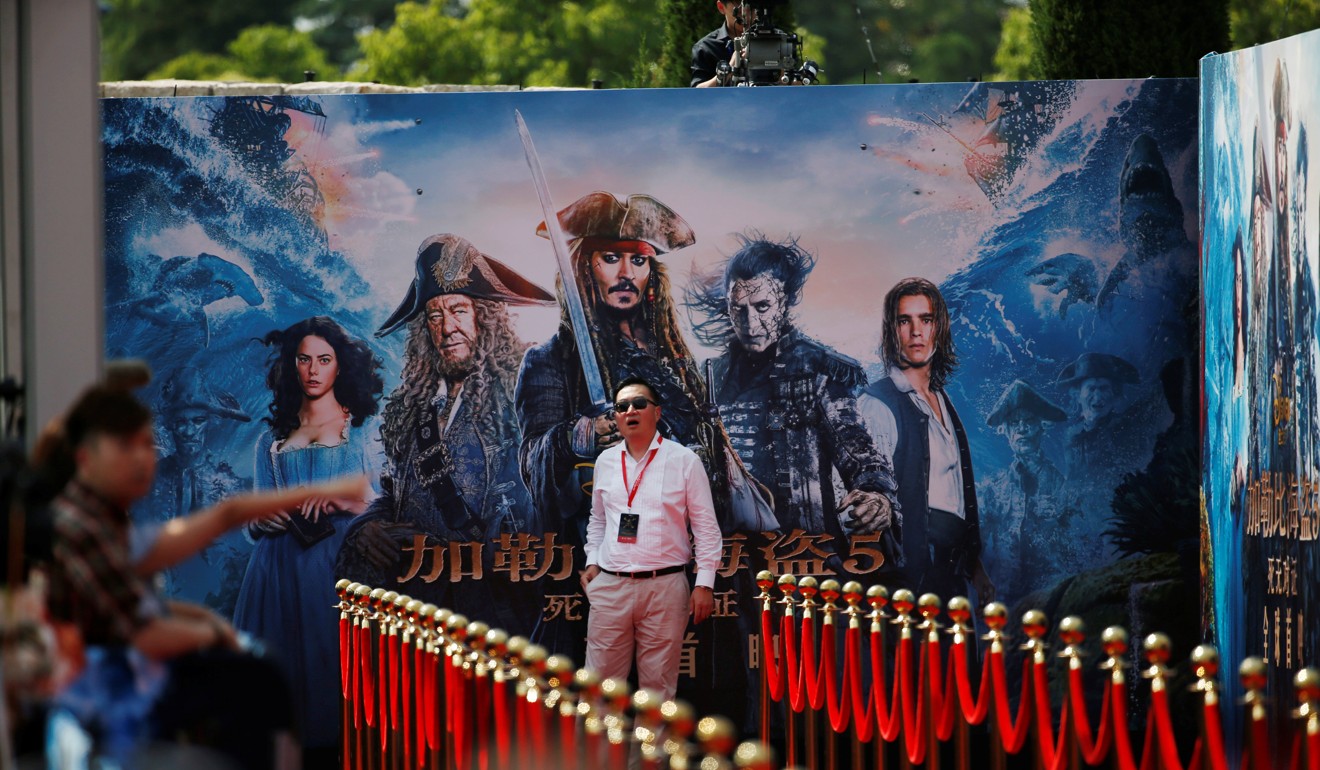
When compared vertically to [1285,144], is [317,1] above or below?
above

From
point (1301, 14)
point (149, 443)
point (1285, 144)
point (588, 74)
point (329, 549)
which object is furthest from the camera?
point (588, 74)

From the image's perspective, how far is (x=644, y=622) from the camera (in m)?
8.36

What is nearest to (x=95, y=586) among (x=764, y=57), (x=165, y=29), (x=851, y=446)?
(x=851, y=446)

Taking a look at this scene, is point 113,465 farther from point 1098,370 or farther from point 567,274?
point 1098,370

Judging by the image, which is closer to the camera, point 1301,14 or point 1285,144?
point 1285,144

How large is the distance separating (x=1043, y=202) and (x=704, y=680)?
301 cm

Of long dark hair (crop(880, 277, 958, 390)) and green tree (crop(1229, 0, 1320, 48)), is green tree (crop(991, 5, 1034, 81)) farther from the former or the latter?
long dark hair (crop(880, 277, 958, 390))

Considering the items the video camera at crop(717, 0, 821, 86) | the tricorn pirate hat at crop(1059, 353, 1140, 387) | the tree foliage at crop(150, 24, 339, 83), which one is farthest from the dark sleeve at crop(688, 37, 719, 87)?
the tree foliage at crop(150, 24, 339, 83)

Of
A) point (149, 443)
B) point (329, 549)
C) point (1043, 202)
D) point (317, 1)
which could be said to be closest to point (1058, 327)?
point (1043, 202)

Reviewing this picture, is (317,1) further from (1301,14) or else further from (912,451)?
(912,451)

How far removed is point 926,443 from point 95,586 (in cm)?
576

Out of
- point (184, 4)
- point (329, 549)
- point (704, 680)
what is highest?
point (184, 4)

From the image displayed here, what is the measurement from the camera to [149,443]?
4047 mm

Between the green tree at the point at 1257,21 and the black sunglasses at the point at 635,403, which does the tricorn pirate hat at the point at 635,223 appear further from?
the green tree at the point at 1257,21
